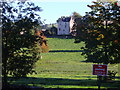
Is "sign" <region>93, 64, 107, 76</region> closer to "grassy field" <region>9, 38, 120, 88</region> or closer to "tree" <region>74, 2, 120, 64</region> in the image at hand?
"grassy field" <region>9, 38, 120, 88</region>

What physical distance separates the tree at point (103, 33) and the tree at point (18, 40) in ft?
10.9

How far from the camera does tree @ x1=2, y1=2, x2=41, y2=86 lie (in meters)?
9.59

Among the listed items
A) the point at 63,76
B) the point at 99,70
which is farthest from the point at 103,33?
the point at 63,76

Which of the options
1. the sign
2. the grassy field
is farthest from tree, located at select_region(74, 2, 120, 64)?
the sign

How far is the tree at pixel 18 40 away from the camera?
9.59 m

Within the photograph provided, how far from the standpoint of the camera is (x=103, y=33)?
11.9 meters

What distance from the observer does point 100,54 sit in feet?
41.1

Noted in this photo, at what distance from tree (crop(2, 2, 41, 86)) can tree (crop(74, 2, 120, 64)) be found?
10.9 ft

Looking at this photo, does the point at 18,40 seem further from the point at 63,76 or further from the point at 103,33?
the point at 63,76

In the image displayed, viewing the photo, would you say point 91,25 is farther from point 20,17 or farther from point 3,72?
point 3,72

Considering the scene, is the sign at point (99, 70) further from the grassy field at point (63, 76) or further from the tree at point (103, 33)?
the tree at point (103, 33)

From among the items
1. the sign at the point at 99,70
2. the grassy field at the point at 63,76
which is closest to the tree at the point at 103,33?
the grassy field at the point at 63,76

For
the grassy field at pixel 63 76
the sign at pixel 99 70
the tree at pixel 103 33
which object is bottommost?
the grassy field at pixel 63 76

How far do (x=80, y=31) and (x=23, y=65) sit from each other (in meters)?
4.05
